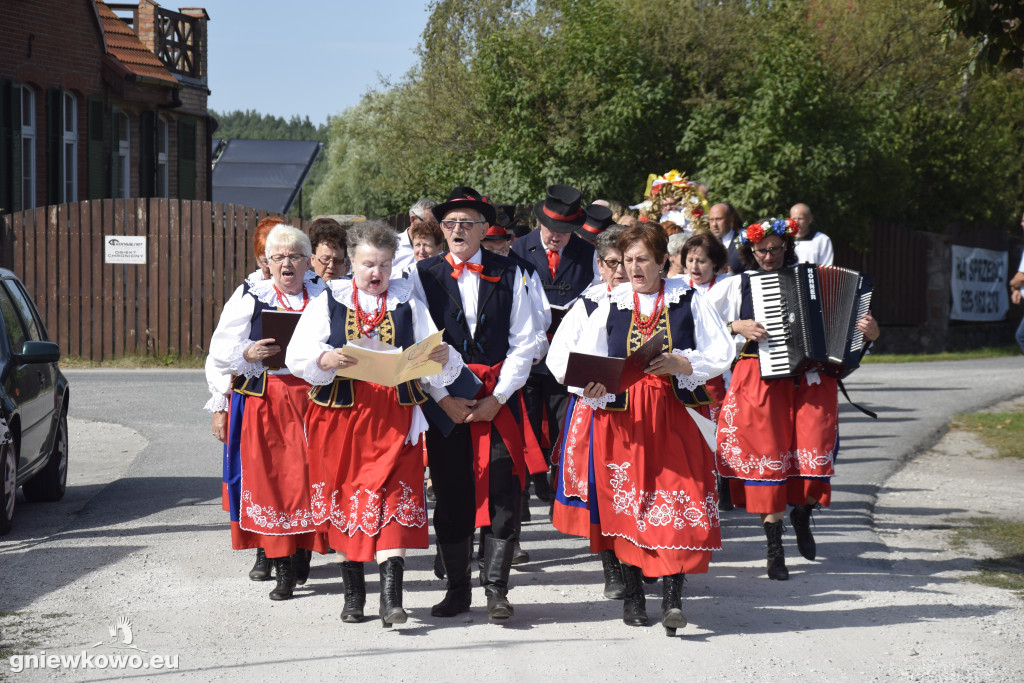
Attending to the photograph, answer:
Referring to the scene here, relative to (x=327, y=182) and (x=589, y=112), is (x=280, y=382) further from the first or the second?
(x=327, y=182)

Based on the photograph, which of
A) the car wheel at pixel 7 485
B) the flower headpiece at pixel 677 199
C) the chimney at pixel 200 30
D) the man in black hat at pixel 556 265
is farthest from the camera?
the chimney at pixel 200 30

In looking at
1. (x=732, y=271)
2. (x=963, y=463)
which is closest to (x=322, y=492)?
(x=732, y=271)

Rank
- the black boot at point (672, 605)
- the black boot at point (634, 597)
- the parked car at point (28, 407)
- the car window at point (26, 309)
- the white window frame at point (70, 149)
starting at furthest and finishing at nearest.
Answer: the white window frame at point (70, 149) → the car window at point (26, 309) → the parked car at point (28, 407) → the black boot at point (634, 597) → the black boot at point (672, 605)

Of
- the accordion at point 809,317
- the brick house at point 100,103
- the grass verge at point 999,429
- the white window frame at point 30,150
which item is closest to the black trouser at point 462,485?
the accordion at point 809,317

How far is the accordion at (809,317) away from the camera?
7.05 m

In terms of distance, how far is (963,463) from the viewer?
11039 millimetres

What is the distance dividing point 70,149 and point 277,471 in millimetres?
20375

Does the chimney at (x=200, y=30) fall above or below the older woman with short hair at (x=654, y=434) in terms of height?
above

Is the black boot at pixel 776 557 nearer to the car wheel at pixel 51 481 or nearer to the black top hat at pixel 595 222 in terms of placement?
the black top hat at pixel 595 222

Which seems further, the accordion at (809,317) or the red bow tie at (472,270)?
the accordion at (809,317)

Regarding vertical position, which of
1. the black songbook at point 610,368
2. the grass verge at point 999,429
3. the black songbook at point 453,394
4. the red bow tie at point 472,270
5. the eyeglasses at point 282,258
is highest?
the eyeglasses at point 282,258

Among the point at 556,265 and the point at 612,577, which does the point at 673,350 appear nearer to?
the point at 612,577

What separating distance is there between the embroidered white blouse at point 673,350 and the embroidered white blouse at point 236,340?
1.33 meters

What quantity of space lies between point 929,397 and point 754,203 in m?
5.90
